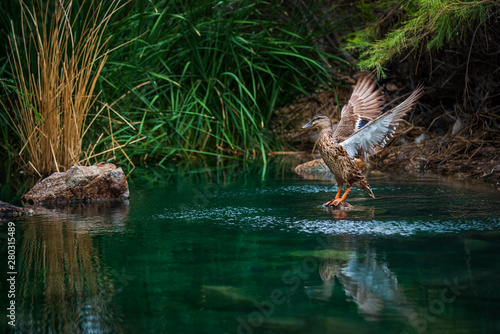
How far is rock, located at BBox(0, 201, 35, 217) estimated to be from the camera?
3539 millimetres

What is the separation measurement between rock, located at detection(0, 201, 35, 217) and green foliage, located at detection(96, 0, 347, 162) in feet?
8.30

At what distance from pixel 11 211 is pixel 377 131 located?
7.67 ft

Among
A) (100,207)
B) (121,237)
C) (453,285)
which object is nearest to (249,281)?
(453,285)

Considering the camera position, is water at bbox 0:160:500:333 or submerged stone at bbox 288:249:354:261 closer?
water at bbox 0:160:500:333

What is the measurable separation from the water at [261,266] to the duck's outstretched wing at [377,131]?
38cm

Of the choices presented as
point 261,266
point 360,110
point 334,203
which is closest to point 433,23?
point 360,110

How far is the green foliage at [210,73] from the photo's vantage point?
20.9 feet

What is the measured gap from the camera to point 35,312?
201 cm

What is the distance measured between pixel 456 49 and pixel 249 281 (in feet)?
14.9

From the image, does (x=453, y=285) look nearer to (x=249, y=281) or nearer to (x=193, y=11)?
(x=249, y=281)

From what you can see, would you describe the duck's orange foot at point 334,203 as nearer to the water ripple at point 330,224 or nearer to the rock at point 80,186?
the water ripple at point 330,224

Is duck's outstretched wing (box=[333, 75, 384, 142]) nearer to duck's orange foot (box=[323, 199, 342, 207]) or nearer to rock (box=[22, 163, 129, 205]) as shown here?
duck's orange foot (box=[323, 199, 342, 207])

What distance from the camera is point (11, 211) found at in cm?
357

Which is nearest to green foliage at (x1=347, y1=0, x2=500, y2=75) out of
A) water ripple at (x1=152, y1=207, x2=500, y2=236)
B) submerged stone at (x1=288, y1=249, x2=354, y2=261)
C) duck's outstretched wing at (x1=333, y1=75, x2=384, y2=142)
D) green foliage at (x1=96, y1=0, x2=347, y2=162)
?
duck's outstretched wing at (x1=333, y1=75, x2=384, y2=142)
